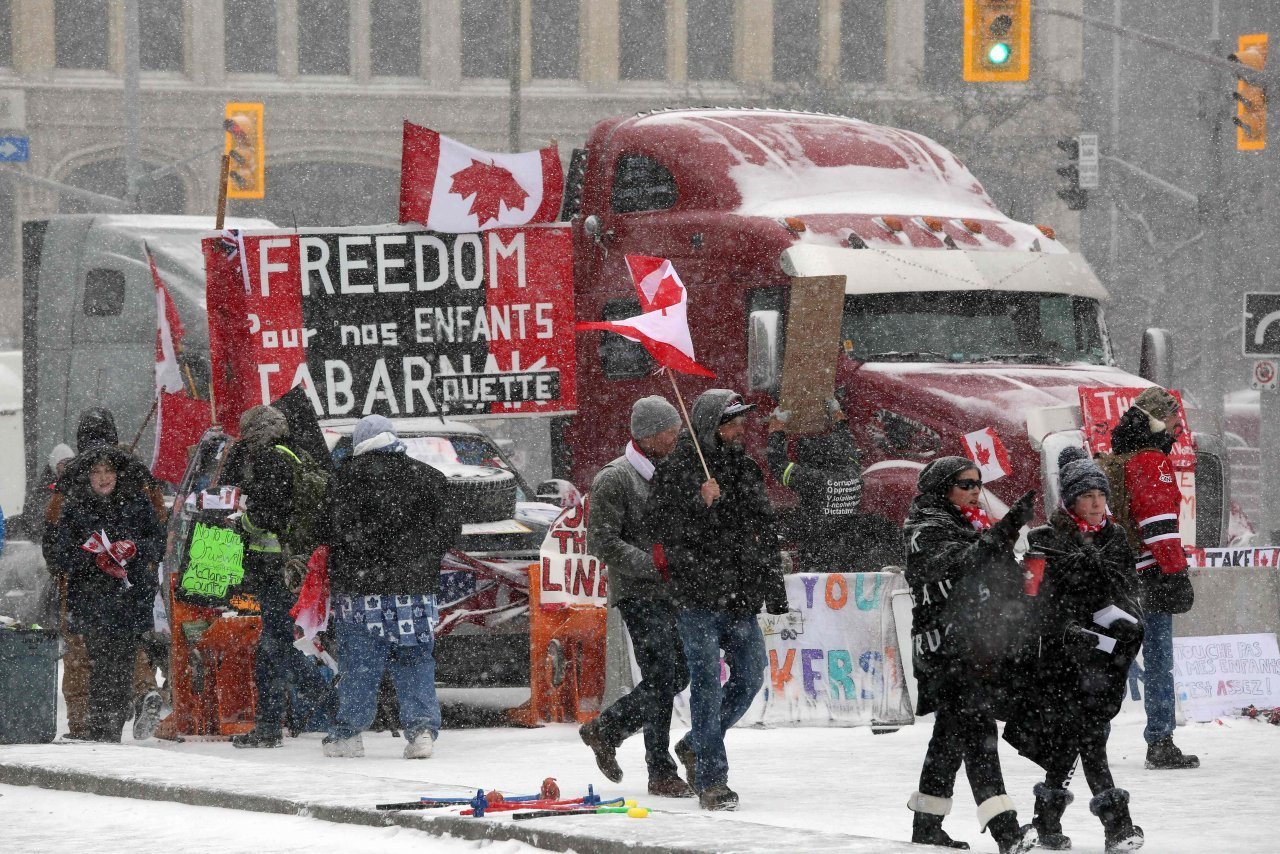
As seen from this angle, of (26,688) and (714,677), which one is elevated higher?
(714,677)

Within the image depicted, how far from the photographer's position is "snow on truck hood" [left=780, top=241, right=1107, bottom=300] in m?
14.2

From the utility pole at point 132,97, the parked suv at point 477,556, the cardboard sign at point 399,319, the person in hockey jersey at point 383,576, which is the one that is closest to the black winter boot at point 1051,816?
the person in hockey jersey at point 383,576

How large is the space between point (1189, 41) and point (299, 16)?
23.7m

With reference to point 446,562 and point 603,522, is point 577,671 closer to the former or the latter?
point 446,562

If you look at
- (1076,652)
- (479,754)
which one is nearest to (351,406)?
(479,754)

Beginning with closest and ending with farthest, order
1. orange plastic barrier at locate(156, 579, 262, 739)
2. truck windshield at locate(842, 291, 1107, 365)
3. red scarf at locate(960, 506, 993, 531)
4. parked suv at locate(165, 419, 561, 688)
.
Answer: red scarf at locate(960, 506, 993, 531) → orange plastic barrier at locate(156, 579, 262, 739) → parked suv at locate(165, 419, 561, 688) → truck windshield at locate(842, 291, 1107, 365)

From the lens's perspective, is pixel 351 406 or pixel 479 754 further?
pixel 351 406

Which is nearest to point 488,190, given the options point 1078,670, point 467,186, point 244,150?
point 467,186

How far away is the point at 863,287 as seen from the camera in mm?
14211

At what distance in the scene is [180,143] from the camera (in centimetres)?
4922

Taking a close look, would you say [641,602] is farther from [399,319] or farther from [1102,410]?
[399,319]

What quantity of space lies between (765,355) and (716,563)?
4591 mm

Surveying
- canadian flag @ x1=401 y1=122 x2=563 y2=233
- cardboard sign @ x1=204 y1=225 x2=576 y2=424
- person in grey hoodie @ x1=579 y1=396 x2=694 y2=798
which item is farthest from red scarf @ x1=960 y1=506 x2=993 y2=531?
canadian flag @ x1=401 y1=122 x2=563 y2=233

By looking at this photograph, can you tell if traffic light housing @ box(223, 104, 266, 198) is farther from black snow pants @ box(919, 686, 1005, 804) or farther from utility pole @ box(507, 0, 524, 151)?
black snow pants @ box(919, 686, 1005, 804)
